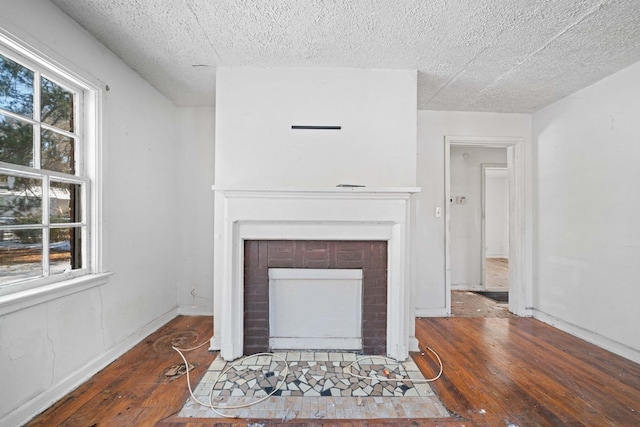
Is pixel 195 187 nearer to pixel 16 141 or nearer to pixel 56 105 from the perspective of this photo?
pixel 56 105

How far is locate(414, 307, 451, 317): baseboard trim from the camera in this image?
118 inches

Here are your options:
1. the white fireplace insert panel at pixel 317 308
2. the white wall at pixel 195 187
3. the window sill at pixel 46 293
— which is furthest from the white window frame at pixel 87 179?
the white fireplace insert panel at pixel 317 308

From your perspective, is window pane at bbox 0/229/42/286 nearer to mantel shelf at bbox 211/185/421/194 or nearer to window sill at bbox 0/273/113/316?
window sill at bbox 0/273/113/316

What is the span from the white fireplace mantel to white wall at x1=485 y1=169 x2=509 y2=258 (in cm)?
613

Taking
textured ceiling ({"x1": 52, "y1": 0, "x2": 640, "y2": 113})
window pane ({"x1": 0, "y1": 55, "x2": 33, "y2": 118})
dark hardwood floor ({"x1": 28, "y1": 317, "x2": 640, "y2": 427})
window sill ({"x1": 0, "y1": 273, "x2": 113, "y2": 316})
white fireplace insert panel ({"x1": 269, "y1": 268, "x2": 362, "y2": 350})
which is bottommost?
dark hardwood floor ({"x1": 28, "y1": 317, "x2": 640, "y2": 427})

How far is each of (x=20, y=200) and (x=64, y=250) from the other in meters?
0.44

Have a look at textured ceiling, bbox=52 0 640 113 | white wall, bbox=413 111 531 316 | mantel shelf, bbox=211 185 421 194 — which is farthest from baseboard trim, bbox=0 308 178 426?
white wall, bbox=413 111 531 316

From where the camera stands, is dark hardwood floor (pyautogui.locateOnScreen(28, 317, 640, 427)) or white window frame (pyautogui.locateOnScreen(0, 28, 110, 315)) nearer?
dark hardwood floor (pyautogui.locateOnScreen(28, 317, 640, 427))

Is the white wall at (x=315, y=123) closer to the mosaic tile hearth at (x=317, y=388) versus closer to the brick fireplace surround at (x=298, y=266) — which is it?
the brick fireplace surround at (x=298, y=266)

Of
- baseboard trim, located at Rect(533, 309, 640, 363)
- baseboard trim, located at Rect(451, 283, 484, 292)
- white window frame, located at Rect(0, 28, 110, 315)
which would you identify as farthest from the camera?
baseboard trim, located at Rect(451, 283, 484, 292)

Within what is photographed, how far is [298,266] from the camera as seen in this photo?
215 centimetres

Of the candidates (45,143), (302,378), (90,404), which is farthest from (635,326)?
(45,143)

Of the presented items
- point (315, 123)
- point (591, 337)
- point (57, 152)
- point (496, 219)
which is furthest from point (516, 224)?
point (496, 219)

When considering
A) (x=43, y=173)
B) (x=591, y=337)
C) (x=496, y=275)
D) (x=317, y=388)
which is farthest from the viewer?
(x=496, y=275)
